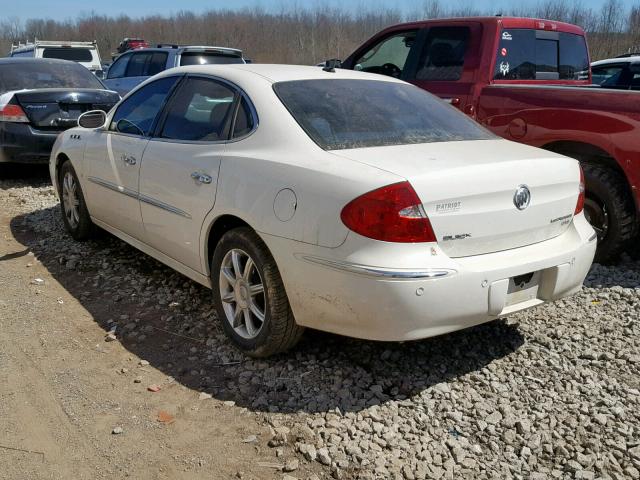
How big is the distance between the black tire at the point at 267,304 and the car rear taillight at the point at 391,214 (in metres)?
0.64

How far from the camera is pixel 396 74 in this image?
6.53 m

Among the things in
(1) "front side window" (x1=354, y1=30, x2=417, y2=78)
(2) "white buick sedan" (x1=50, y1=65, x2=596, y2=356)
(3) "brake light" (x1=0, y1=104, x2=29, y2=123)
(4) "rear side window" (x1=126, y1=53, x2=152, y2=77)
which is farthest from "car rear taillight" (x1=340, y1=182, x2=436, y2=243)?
(4) "rear side window" (x1=126, y1=53, x2=152, y2=77)

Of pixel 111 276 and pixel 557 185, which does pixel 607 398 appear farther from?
pixel 111 276

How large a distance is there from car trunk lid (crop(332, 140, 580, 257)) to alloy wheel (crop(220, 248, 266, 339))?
833mm

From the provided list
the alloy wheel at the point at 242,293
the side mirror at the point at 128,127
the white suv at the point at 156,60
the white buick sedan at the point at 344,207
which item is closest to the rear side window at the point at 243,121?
the white buick sedan at the point at 344,207

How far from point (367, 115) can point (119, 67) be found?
11.1 metres

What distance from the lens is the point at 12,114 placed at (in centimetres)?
777

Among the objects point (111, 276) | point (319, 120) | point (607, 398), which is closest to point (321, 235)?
point (319, 120)

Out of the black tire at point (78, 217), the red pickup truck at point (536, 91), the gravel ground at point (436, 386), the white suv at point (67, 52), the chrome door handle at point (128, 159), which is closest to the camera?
the gravel ground at point (436, 386)

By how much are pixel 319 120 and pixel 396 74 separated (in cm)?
340

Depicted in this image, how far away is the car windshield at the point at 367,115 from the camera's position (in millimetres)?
3336

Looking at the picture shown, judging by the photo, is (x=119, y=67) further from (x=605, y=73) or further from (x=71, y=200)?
(x=605, y=73)

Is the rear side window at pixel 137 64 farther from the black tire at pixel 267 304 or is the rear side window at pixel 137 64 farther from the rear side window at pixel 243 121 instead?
the black tire at pixel 267 304

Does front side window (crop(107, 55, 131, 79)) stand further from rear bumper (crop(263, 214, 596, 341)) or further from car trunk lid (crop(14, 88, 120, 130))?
rear bumper (crop(263, 214, 596, 341))
